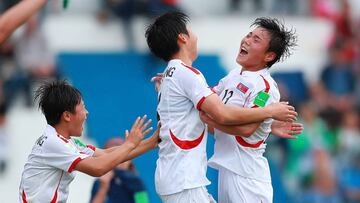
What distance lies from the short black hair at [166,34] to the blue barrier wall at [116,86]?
22.8 ft

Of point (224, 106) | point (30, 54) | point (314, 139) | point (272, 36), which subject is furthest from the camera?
point (314, 139)

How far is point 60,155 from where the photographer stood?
775 cm

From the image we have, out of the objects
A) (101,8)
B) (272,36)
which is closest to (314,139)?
(101,8)

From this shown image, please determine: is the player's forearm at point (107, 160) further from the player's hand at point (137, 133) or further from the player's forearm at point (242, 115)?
the player's forearm at point (242, 115)

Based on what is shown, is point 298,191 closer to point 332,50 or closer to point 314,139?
point 314,139

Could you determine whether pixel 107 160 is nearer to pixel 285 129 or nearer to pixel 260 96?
pixel 260 96

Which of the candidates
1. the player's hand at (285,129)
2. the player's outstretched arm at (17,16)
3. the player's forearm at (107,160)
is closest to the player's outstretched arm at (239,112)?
the player's hand at (285,129)

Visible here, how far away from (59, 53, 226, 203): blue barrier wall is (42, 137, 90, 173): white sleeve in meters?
6.90

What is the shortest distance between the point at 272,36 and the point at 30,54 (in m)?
6.98

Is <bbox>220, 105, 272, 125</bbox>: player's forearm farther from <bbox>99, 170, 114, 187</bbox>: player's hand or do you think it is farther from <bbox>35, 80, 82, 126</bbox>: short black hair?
<bbox>99, 170, 114, 187</bbox>: player's hand

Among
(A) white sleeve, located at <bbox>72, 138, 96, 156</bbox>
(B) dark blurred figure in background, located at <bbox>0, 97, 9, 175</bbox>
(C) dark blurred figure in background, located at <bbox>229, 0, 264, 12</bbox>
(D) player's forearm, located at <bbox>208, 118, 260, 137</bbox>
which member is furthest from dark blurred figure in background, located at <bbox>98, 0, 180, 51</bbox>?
(D) player's forearm, located at <bbox>208, 118, 260, 137</bbox>

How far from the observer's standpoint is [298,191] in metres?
15.7

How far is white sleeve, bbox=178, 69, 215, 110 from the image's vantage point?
Answer: 7.55 m

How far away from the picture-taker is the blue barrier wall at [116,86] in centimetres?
1502
